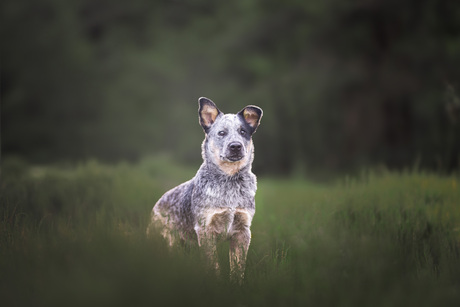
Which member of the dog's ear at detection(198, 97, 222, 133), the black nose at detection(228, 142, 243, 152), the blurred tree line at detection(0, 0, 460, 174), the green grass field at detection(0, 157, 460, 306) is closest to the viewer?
the green grass field at detection(0, 157, 460, 306)

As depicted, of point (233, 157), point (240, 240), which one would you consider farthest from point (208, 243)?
point (233, 157)

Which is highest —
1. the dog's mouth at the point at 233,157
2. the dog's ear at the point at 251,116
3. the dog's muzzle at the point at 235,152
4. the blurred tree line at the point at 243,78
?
the blurred tree line at the point at 243,78

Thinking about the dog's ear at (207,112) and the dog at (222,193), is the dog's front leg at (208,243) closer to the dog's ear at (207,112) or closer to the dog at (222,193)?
the dog at (222,193)

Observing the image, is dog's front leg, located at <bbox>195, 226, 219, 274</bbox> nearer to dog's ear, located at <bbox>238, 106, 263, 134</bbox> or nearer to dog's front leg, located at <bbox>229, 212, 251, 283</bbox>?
dog's front leg, located at <bbox>229, 212, 251, 283</bbox>

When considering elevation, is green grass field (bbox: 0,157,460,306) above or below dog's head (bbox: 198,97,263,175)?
below

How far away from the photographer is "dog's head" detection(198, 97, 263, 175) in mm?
4008

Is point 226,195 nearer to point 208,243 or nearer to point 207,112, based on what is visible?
point 208,243

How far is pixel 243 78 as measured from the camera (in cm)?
1786

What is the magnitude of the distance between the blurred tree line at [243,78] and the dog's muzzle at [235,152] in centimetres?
403

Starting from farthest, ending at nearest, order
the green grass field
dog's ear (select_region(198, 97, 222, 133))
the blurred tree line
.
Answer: the blurred tree line < dog's ear (select_region(198, 97, 222, 133)) < the green grass field

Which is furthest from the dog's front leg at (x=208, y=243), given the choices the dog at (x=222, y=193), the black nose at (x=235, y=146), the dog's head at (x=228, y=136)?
the black nose at (x=235, y=146)

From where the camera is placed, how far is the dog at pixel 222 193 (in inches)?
159

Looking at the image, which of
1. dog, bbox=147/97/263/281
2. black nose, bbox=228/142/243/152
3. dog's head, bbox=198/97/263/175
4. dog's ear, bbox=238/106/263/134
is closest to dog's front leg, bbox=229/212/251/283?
dog, bbox=147/97/263/281

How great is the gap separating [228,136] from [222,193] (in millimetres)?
519
